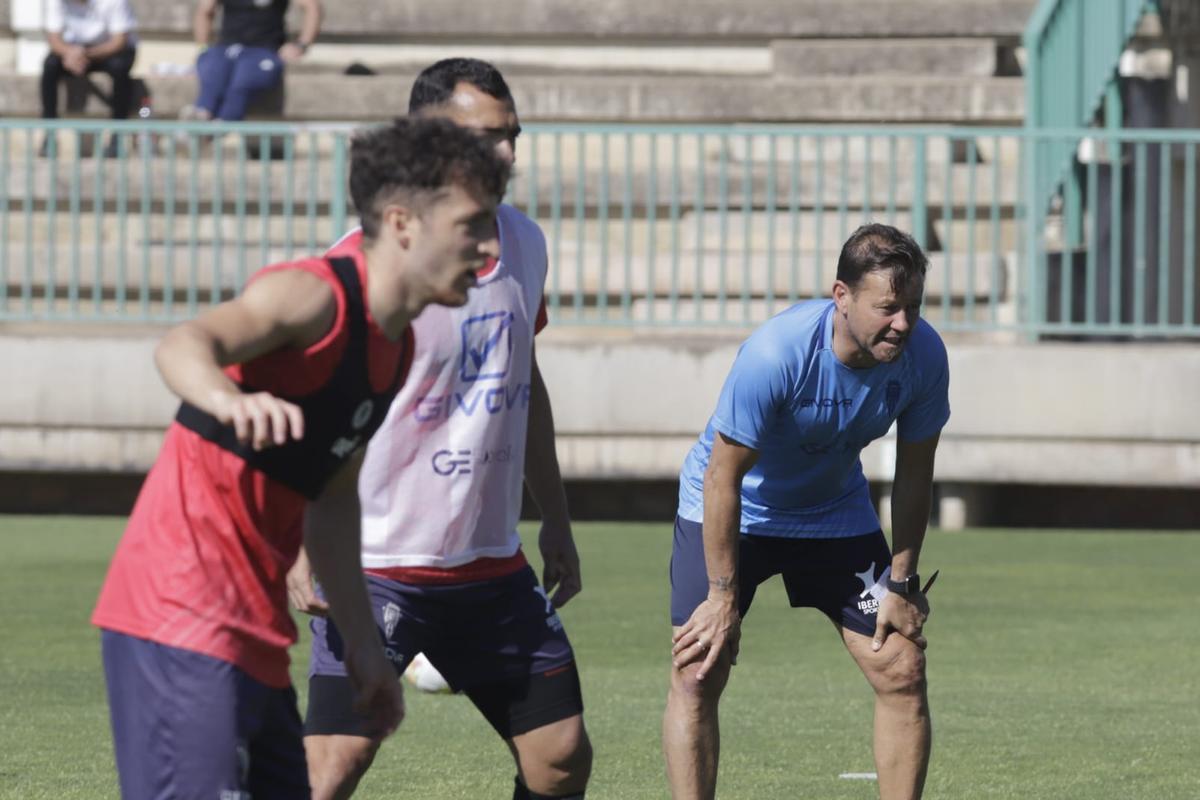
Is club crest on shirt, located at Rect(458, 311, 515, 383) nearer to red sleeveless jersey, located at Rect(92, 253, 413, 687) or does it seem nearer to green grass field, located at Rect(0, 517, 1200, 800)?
red sleeveless jersey, located at Rect(92, 253, 413, 687)

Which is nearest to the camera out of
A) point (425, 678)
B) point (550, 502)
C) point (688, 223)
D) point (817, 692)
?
point (550, 502)

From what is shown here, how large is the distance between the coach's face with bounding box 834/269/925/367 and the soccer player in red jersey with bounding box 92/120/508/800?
6.43ft

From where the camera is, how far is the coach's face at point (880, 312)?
571cm

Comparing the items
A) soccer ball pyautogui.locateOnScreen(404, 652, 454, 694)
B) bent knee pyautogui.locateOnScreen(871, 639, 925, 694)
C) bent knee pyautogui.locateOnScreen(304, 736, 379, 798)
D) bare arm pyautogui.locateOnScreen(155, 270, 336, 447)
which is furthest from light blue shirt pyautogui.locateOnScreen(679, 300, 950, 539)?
soccer ball pyautogui.locateOnScreen(404, 652, 454, 694)

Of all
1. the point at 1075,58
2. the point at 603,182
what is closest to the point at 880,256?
the point at 603,182

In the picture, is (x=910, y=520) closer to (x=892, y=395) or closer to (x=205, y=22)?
(x=892, y=395)

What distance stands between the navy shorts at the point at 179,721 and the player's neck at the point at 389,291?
65 cm

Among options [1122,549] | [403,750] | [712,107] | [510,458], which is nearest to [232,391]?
[510,458]

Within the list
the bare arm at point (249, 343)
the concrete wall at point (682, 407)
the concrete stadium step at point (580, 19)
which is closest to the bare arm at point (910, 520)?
the bare arm at point (249, 343)

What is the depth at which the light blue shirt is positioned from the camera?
5820mm

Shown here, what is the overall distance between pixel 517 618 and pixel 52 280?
9.70 metres

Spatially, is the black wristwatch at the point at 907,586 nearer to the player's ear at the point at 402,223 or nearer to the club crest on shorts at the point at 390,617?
the club crest on shorts at the point at 390,617

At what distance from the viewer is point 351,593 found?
4.22 metres

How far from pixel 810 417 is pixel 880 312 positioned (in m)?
0.37
